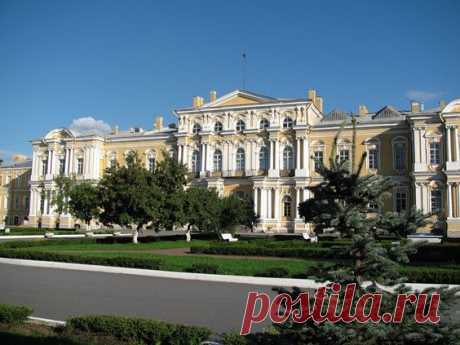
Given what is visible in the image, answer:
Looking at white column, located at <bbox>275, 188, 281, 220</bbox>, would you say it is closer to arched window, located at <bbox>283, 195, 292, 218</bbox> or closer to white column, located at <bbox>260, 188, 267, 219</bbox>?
arched window, located at <bbox>283, 195, 292, 218</bbox>

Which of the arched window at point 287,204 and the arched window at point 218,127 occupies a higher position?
the arched window at point 218,127

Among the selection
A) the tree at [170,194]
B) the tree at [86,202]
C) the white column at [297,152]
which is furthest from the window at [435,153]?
the tree at [86,202]

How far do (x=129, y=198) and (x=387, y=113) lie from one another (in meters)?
30.3

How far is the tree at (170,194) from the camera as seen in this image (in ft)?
98.0

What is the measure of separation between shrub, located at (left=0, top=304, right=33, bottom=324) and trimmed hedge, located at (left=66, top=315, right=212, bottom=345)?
41.9 inches

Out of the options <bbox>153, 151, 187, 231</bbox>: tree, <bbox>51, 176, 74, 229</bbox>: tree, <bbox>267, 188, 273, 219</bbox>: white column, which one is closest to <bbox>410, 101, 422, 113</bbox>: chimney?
<bbox>267, 188, 273, 219</bbox>: white column

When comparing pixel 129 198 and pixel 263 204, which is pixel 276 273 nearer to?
pixel 129 198

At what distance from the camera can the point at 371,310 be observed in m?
4.80

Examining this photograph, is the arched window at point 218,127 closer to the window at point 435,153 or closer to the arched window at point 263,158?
the arched window at point 263,158

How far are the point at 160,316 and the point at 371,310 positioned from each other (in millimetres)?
5970

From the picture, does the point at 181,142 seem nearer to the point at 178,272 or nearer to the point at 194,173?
the point at 194,173

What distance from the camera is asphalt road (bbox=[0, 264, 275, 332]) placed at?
9.85m

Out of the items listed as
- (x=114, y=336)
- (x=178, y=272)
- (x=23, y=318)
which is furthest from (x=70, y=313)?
(x=178, y=272)

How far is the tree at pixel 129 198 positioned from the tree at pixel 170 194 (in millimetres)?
559
